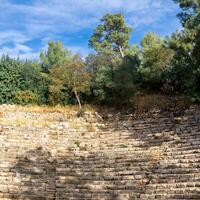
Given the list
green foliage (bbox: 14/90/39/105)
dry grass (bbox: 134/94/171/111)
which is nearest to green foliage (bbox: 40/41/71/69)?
green foliage (bbox: 14/90/39/105)

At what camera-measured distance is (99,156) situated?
63.9 feet

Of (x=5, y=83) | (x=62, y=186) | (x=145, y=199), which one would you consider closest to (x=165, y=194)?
(x=145, y=199)

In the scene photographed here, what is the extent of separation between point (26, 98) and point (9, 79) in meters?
2.09

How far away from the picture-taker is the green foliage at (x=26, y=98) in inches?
1133

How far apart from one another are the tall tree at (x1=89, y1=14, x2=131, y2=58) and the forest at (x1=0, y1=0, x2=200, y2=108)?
1004 millimetres

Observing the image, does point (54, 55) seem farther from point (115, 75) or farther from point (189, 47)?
point (189, 47)

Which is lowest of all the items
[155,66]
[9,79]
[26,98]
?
[26,98]

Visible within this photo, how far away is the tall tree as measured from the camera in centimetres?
3384

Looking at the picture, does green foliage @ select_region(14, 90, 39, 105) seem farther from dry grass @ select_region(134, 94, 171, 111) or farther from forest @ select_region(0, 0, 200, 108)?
dry grass @ select_region(134, 94, 171, 111)

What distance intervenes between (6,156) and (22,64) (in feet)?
41.6

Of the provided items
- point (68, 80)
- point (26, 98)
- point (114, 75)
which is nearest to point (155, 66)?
point (114, 75)

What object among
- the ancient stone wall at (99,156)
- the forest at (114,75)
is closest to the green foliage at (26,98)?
the forest at (114,75)

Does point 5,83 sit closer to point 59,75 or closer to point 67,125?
point 59,75

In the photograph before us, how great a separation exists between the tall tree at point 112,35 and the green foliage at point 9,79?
18.9 feet
